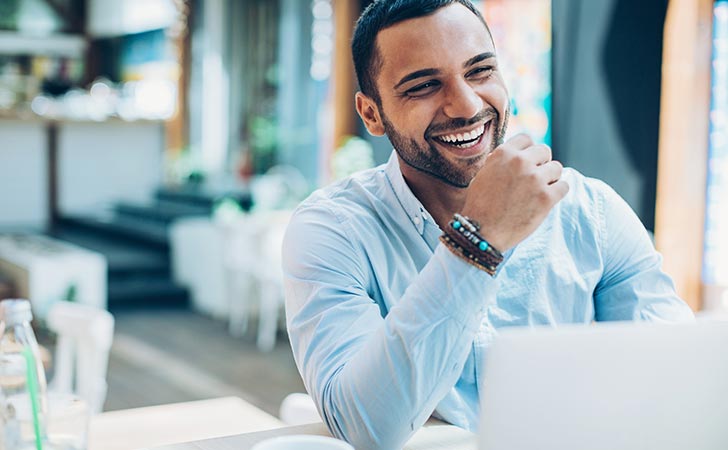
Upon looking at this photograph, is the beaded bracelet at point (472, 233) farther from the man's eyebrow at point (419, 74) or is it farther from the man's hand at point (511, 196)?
the man's eyebrow at point (419, 74)

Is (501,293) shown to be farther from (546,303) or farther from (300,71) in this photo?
(300,71)

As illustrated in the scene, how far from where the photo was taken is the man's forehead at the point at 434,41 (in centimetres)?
126

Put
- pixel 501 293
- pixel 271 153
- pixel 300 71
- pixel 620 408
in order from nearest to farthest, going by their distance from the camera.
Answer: pixel 620 408 → pixel 501 293 → pixel 300 71 → pixel 271 153

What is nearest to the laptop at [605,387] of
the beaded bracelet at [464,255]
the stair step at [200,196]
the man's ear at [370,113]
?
the beaded bracelet at [464,255]

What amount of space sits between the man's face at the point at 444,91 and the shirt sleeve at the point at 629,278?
251 millimetres

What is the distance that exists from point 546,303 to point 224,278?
17.1ft

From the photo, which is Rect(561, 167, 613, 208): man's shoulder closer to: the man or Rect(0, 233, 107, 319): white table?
the man

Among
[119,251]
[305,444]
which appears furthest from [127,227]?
[305,444]

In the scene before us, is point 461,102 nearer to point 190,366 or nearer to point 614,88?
point 614,88

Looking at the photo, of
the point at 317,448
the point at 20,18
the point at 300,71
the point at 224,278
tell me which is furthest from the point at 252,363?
the point at 20,18

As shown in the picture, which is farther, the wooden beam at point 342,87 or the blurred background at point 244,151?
the wooden beam at point 342,87

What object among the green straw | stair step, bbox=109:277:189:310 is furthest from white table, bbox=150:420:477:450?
stair step, bbox=109:277:189:310

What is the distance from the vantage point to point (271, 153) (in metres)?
8.71

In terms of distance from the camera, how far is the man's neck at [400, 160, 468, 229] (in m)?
1.36
